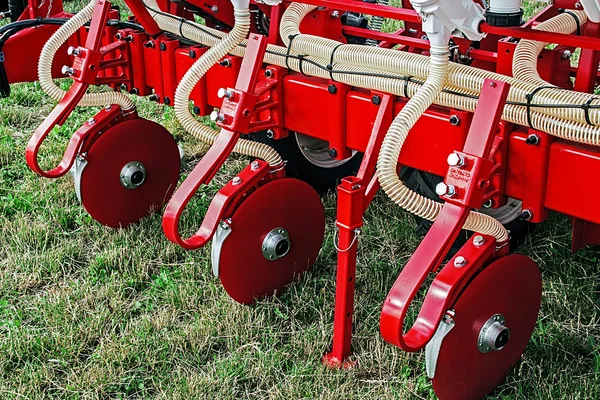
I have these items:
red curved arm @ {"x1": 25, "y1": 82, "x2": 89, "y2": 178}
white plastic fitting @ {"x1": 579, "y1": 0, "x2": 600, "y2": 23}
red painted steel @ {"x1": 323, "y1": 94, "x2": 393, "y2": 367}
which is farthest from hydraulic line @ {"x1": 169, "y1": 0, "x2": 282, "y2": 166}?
white plastic fitting @ {"x1": 579, "y1": 0, "x2": 600, "y2": 23}

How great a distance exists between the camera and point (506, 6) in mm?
2131

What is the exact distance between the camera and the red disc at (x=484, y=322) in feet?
7.27

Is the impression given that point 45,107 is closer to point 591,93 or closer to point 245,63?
point 245,63

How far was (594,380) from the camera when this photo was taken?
249 cm

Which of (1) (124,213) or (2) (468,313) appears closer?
(2) (468,313)

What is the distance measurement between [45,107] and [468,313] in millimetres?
3839

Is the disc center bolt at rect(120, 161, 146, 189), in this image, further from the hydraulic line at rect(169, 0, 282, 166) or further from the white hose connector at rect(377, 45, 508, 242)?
the white hose connector at rect(377, 45, 508, 242)

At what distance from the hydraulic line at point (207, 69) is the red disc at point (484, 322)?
97cm

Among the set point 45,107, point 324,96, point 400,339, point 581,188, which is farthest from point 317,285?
point 45,107

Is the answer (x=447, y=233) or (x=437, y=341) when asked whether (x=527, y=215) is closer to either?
(x=447, y=233)

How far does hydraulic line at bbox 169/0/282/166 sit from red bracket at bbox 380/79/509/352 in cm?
89

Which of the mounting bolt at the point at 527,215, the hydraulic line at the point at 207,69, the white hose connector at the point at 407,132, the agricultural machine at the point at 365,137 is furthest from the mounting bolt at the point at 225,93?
the mounting bolt at the point at 527,215

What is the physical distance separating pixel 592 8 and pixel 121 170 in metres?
2.15

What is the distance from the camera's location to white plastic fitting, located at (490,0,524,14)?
2.13 metres
